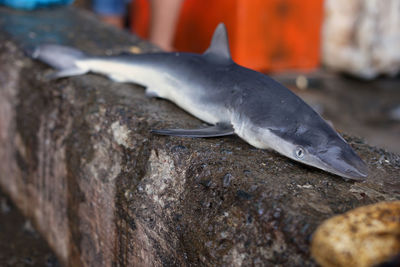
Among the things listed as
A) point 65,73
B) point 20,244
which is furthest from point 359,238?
point 20,244

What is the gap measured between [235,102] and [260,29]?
284 centimetres

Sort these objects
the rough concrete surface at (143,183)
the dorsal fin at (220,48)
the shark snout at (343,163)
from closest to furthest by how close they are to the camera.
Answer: the rough concrete surface at (143,183)
the shark snout at (343,163)
the dorsal fin at (220,48)

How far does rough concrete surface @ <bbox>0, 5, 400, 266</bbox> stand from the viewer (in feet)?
3.90

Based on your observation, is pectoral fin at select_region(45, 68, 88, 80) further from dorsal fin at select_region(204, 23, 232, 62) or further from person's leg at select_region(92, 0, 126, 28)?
person's leg at select_region(92, 0, 126, 28)

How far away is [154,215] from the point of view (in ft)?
4.76

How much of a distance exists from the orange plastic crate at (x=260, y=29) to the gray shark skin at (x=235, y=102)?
2176 millimetres

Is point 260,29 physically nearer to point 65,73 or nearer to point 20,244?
point 65,73

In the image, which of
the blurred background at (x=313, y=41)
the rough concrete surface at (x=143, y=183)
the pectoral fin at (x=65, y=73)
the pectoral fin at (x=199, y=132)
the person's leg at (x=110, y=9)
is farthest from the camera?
the person's leg at (x=110, y=9)

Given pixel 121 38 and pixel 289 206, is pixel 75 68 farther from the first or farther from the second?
pixel 289 206

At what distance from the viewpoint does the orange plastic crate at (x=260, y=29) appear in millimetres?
4145

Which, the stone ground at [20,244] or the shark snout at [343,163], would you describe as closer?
the shark snout at [343,163]

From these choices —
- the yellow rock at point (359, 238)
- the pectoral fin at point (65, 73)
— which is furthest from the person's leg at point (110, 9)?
the yellow rock at point (359, 238)

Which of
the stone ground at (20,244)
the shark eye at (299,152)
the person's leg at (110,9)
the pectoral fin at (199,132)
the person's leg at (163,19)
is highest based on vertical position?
the shark eye at (299,152)

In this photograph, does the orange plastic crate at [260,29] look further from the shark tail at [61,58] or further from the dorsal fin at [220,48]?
the dorsal fin at [220,48]
